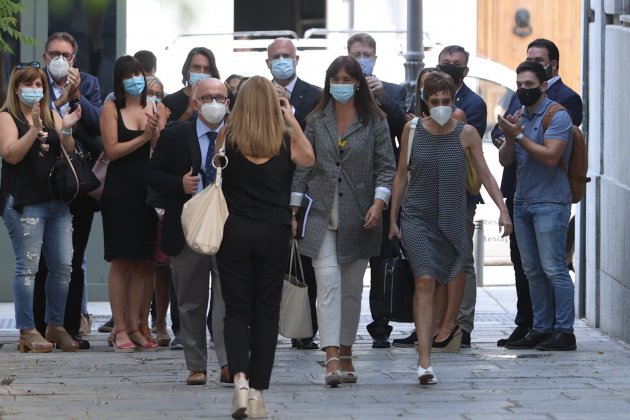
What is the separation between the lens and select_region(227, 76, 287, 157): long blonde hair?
6.81 meters

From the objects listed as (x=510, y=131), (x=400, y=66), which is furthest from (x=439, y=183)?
(x=400, y=66)

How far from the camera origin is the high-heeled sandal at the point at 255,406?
661cm

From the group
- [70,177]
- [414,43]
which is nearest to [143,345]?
[70,177]

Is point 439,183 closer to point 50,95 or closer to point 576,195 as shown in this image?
point 576,195

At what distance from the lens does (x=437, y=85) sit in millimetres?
8289

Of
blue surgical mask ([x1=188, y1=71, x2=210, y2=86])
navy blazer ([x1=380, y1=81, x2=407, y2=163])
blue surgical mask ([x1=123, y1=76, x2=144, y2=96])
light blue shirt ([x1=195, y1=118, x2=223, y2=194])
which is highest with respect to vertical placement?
blue surgical mask ([x1=188, y1=71, x2=210, y2=86])

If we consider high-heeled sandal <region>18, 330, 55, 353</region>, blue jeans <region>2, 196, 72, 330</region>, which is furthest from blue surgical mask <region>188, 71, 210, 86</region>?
high-heeled sandal <region>18, 330, 55, 353</region>

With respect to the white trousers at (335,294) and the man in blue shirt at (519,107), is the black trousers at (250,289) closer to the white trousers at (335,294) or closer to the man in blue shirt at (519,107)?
the white trousers at (335,294)

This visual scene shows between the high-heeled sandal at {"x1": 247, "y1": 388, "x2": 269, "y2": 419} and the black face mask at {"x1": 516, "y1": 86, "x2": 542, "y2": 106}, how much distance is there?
10.8ft

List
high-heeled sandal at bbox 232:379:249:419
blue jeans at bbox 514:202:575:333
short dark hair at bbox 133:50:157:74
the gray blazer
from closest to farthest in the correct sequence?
high-heeled sandal at bbox 232:379:249:419 < the gray blazer < blue jeans at bbox 514:202:575:333 < short dark hair at bbox 133:50:157:74

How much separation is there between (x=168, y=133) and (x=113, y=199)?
149 cm

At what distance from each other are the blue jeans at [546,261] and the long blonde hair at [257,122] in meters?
2.87

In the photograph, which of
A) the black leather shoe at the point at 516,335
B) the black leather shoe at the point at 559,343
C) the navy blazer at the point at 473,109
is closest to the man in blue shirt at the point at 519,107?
the black leather shoe at the point at 516,335

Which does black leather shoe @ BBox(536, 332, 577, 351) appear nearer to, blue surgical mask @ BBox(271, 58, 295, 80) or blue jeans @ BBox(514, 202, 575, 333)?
blue jeans @ BBox(514, 202, 575, 333)
